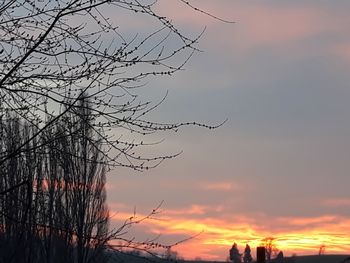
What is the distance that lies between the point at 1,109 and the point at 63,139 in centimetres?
51

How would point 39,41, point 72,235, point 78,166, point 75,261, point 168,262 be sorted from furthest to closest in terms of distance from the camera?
point 75,261, point 168,262, point 78,166, point 72,235, point 39,41

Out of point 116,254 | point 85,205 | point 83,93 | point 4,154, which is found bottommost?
point 116,254

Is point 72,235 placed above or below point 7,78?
below

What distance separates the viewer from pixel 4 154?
5902mm

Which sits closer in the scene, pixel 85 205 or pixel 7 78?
pixel 7 78

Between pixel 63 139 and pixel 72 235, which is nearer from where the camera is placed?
pixel 63 139

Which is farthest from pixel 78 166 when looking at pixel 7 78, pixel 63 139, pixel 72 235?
pixel 7 78

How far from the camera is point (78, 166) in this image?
7.05m

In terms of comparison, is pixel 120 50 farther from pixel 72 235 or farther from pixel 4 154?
pixel 72 235

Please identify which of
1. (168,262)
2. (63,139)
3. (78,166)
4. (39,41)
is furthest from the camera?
(168,262)

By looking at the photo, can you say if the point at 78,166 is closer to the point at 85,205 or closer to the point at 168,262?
the point at 168,262

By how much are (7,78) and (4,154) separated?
2.05 ft

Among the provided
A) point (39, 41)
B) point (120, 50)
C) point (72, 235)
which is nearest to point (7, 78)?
point (39, 41)

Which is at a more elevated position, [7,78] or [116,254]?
[7,78]
